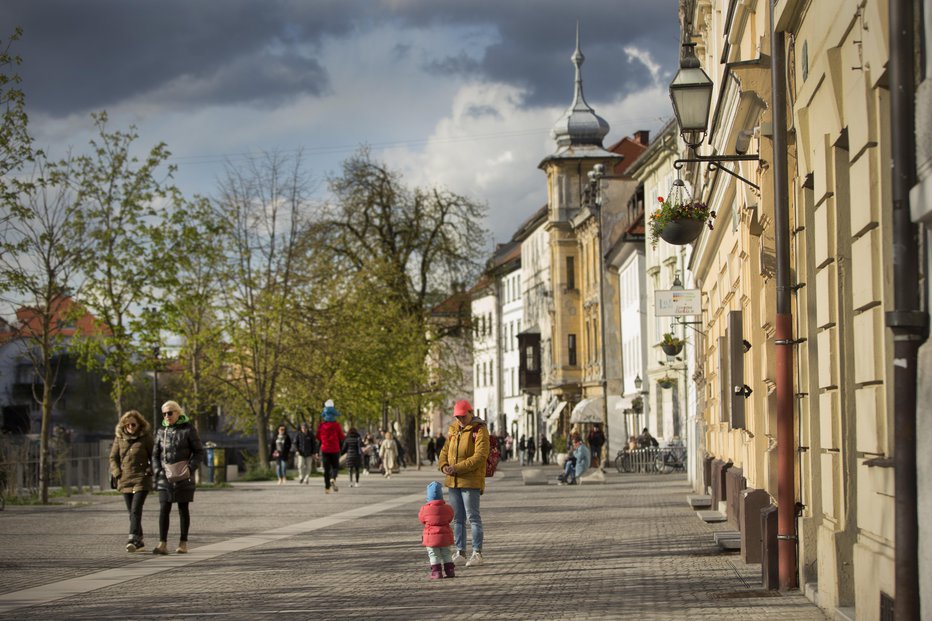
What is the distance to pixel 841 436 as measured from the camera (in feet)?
35.6

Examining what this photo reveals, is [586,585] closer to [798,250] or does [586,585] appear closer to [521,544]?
[798,250]

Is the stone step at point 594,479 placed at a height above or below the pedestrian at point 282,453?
below

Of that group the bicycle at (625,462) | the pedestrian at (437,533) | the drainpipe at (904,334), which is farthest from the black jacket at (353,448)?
the drainpipe at (904,334)

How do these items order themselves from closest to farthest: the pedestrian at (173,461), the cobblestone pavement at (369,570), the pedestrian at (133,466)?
the cobblestone pavement at (369,570) → the pedestrian at (173,461) → the pedestrian at (133,466)

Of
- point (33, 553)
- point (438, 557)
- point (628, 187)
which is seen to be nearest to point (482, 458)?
point (438, 557)

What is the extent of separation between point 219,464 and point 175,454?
1003 inches

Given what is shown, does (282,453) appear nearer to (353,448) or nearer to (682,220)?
(353,448)

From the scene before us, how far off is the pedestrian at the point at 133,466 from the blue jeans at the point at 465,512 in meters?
4.05

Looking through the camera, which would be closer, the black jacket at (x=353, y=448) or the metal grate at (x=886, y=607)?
the metal grate at (x=886, y=607)

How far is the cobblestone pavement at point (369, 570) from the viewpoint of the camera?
12242 mm

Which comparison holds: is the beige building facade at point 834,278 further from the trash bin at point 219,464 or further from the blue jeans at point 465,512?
the trash bin at point 219,464

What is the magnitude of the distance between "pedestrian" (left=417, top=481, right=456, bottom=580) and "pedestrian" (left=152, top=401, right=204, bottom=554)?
4.20 metres

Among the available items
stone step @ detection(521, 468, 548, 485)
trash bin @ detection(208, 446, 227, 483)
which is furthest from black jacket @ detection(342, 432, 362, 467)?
stone step @ detection(521, 468, 548, 485)

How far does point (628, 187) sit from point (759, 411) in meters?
59.7
